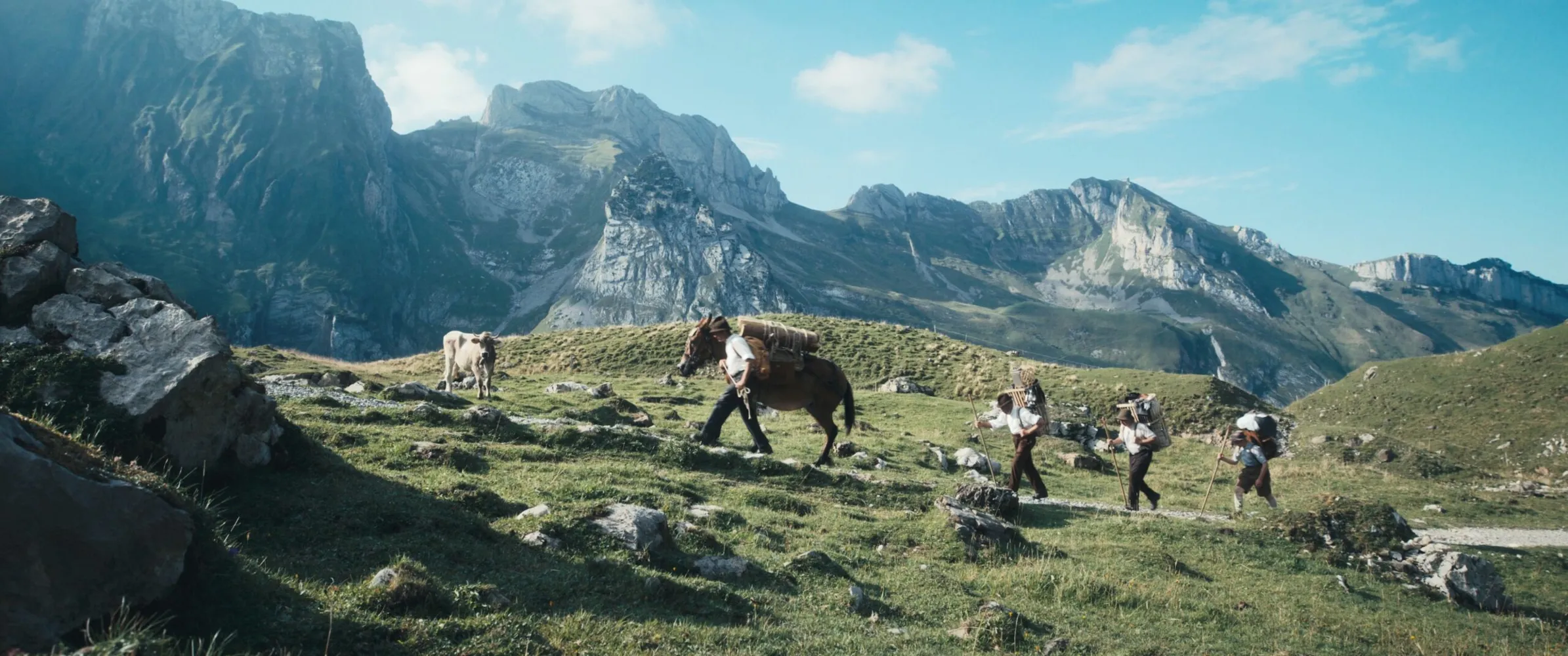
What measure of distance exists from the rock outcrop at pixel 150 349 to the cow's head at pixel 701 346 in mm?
9494

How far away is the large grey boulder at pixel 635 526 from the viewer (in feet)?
34.9

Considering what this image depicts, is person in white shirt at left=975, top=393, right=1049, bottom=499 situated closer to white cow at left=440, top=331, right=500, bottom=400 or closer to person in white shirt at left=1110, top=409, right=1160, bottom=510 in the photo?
person in white shirt at left=1110, top=409, right=1160, bottom=510

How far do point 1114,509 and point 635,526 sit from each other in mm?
13639

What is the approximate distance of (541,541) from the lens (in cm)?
1034

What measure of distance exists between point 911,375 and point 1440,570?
3435 cm

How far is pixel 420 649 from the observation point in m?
6.71

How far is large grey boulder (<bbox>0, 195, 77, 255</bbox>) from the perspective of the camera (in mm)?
10938

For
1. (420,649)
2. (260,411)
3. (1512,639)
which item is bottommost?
(1512,639)

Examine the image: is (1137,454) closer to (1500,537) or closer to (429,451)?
(1500,537)

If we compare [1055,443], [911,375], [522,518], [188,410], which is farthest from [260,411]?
[911,375]

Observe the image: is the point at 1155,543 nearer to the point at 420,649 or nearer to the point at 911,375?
the point at 420,649

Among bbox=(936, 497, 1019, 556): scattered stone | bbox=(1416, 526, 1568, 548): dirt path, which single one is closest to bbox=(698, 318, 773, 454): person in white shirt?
bbox=(936, 497, 1019, 556): scattered stone

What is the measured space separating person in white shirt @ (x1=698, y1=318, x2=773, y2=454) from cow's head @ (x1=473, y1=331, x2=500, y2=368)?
13675 millimetres

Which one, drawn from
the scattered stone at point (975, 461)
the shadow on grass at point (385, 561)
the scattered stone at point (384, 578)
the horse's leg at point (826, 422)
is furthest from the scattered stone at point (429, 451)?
the scattered stone at point (975, 461)
